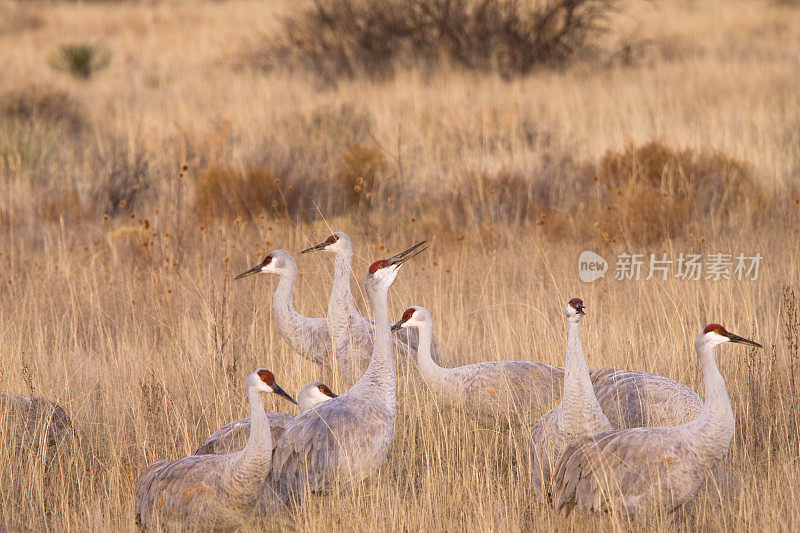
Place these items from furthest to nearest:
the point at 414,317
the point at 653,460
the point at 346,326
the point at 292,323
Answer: the point at 292,323
the point at 346,326
the point at 414,317
the point at 653,460

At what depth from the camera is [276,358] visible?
632cm

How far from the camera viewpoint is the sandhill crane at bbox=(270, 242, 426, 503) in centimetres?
406

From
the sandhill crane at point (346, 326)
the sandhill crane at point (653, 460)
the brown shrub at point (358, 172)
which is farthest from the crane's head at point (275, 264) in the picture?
the brown shrub at point (358, 172)

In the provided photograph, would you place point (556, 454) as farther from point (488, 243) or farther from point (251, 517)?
point (488, 243)

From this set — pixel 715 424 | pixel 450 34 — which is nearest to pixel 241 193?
pixel 715 424

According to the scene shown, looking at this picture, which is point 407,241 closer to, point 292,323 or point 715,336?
point 292,323

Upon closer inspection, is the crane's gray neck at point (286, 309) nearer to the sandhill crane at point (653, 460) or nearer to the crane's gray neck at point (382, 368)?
the crane's gray neck at point (382, 368)

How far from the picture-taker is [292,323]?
238 inches

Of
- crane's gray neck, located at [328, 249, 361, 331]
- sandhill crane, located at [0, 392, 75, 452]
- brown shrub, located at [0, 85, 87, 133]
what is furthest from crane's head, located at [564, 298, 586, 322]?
brown shrub, located at [0, 85, 87, 133]

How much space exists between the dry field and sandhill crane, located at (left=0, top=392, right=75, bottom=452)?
0.37 ft

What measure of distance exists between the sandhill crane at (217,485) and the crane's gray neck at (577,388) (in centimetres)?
130

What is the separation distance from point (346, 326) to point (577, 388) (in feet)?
6.75

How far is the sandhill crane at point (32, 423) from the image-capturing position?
4.59 meters

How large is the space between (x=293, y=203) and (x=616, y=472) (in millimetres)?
6773
